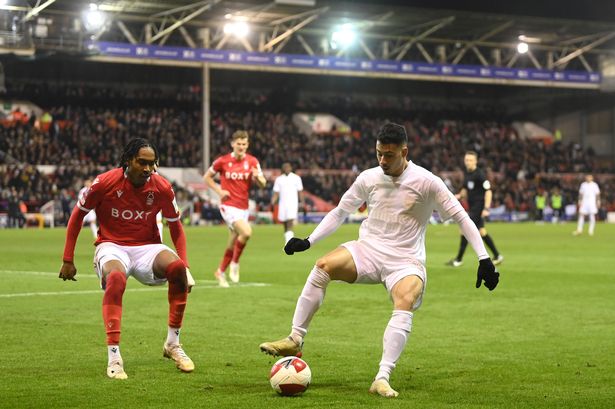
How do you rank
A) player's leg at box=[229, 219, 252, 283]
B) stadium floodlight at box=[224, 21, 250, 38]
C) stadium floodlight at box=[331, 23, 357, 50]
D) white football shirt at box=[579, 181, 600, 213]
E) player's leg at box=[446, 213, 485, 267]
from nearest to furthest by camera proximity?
player's leg at box=[229, 219, 252, 283] → player's leg at box=[446, 213, 485, 267] → white football shirt at box=[579, 181, 600, 213] → stadium floodlight at box=[224, 21, 250, 38] → stadium floodlight at box=[331, 23, 357, 50]

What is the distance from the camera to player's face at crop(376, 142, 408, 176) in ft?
25.8

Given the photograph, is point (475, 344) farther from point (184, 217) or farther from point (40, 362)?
point (184, 217)

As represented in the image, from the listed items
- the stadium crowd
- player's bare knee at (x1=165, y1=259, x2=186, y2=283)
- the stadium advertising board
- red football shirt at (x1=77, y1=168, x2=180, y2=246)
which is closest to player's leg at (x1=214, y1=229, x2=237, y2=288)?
red football shirt at (x1=77, y1=168, x2=180, y2=246)

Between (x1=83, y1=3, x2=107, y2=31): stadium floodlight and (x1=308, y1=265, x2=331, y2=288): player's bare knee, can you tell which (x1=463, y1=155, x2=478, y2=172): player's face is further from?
→ (x1=83, y1=3, x2=107, y2=31): stadium floodlight

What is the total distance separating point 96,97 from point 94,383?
159 feet

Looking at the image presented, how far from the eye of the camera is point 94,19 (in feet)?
148

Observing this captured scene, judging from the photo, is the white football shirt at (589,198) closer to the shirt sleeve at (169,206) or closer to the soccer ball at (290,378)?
the shirt sleeve at (169,206)

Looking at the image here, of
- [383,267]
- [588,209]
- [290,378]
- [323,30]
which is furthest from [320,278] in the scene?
[323,30]

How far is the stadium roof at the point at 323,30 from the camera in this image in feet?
143

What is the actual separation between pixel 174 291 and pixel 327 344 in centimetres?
205

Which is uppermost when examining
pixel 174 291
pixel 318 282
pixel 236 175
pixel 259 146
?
pixel 259 146

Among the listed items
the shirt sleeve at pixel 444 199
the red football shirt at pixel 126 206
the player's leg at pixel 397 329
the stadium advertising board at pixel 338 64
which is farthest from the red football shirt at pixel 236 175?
the stadium advertising board at pixel 338 64

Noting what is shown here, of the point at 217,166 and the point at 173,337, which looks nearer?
the point at 173,337

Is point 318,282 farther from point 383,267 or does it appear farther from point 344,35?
point 344,35
